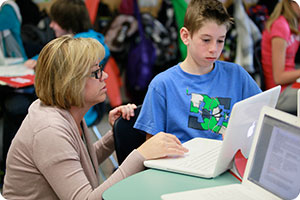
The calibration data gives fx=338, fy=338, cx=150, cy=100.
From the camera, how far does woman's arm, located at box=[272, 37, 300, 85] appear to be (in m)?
2.52

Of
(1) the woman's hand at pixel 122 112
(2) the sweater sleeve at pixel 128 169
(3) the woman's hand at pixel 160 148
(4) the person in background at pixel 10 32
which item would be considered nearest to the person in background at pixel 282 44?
(1) the woman's hand at pixel 122 112

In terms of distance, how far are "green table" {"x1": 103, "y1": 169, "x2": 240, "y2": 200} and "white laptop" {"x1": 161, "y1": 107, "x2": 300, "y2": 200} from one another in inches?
1.7

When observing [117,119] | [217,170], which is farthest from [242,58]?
[217,170]

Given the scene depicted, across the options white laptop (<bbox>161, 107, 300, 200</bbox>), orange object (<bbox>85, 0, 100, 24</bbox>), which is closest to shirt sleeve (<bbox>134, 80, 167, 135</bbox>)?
white laptop (<bbox>161, 107, 300, 200</bbox>)

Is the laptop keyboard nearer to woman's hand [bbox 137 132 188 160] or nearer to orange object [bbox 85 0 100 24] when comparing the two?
woman's hand [bbox 137 132 188 160]

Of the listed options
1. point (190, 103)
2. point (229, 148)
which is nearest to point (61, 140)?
point (229, 148)

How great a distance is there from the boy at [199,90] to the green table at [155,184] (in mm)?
376

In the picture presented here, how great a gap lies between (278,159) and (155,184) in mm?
383

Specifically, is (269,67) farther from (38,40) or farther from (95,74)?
(38,40)

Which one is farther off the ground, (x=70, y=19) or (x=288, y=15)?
(x=288, y=15)

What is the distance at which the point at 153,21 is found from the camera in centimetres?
346

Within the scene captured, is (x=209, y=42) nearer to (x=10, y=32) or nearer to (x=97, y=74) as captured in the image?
(x=97, y=74)

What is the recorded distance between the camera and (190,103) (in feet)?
4.99

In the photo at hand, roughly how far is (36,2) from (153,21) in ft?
4.03
